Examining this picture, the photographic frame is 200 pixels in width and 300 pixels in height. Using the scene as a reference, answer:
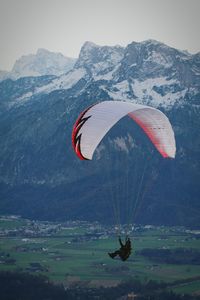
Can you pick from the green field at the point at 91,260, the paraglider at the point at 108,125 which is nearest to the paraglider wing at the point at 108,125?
the paraglider at the point at 108,125

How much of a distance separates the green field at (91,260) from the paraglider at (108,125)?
59109 mm

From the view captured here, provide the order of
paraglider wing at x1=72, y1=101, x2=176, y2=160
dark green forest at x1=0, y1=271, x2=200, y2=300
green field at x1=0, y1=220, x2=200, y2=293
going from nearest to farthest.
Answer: paraglider wing at x1=72, y1=101, x2=176, y2=160
dark green forest at x1=0, y1=271, x2=200, y2=300
green field at x1=0, y1=220, x2=200, y2=293

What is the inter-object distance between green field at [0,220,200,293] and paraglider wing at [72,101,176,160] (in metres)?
59.1

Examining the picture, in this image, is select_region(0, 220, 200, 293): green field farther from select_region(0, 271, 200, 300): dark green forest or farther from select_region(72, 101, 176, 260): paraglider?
select_region(72, 101, 176, 260): paraglider

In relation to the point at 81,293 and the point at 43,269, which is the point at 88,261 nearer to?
the point at 43,269

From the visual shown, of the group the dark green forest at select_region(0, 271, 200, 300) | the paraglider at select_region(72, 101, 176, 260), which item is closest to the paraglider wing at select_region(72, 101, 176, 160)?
the paraglider at select_region(72, 101, 176, 260)

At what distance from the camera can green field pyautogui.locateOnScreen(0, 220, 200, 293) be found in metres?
122

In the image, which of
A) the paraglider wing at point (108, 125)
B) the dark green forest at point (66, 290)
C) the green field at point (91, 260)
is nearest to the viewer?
the paraglider wing at point (108, 125)

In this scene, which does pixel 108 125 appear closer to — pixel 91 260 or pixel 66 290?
pixel 66 290

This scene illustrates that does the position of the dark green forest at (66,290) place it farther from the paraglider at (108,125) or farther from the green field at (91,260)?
the paraglider at (108,125)

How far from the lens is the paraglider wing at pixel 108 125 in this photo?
55.7 m

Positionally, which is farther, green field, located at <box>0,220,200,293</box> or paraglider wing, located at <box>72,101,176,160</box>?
green field, located at <box>0,220,200,293</box>

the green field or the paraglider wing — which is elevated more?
the paraglider wing

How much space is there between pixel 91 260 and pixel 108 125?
267ft
